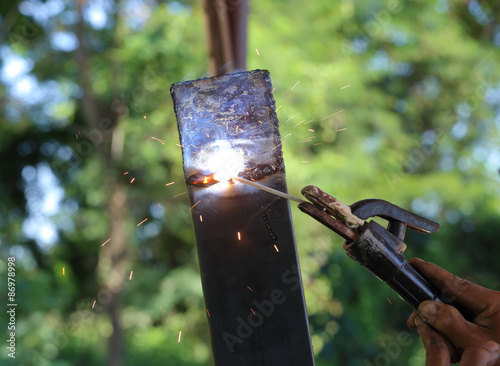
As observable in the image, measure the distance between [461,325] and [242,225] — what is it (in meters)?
0.32

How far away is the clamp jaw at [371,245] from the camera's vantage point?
0.72 m

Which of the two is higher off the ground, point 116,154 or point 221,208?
point 116,154

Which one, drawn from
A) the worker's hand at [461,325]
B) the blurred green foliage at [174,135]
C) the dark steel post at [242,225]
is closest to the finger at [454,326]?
the worker's hand at [461,325]

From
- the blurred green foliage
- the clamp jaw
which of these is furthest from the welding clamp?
the blurred green foliage

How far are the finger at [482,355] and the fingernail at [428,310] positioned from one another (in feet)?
0.20

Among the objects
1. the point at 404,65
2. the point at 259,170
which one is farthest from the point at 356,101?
the point at 259,170

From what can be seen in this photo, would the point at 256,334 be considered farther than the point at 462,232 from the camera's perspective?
No

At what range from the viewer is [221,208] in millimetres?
747

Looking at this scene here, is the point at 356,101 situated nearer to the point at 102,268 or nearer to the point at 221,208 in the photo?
the point at 102,268

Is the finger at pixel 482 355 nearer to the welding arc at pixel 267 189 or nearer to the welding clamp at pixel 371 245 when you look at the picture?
the welding clamp at pixel 371 245

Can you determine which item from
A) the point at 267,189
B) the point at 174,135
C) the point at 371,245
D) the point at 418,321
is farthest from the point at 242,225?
the point at 174,135

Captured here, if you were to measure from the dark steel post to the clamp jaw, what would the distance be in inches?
2.0

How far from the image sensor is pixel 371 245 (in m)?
0.72

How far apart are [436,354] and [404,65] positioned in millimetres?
10365
